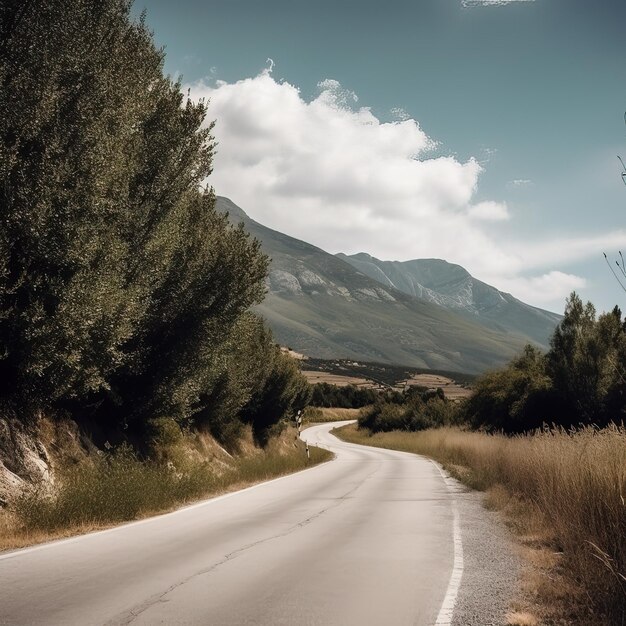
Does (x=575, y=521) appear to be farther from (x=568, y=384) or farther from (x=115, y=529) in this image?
(x=568, y=384)

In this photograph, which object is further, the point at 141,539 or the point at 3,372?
the point at 3,372

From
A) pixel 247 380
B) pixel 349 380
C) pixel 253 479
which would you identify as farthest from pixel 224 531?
pixel 349 380

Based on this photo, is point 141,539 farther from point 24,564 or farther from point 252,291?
point 252,291

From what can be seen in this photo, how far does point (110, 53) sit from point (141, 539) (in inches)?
399

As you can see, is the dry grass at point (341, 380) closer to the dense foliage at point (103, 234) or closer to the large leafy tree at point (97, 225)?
the dense foliage at point (103, 234)

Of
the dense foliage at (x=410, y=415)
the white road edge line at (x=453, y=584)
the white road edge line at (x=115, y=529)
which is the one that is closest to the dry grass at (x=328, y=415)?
the dense foliage at (x=410, y=415)

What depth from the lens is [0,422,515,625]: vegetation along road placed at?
5430 millimetres

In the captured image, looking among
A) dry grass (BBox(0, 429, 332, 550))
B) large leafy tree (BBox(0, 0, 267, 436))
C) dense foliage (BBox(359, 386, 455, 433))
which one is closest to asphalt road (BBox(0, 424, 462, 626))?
dry grass (BBox(0, 429, 332, 550))

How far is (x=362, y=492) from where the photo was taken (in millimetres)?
17562

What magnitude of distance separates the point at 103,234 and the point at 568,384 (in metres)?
35.0

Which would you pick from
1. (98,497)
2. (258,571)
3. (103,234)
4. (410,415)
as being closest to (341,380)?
(410,415)

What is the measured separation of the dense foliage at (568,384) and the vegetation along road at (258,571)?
28811 millimetres

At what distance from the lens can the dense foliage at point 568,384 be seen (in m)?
37.9

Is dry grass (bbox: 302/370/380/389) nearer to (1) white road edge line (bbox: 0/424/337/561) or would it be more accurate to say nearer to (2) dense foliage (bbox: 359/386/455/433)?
(2) dense foliage (bbox: 359/386/455/433)
